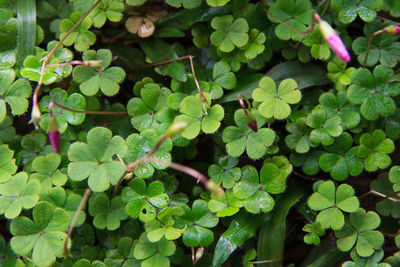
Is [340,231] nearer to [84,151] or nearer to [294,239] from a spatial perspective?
[294,239]

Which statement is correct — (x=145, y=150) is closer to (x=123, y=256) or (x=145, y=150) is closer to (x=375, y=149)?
(x=123, y=256)

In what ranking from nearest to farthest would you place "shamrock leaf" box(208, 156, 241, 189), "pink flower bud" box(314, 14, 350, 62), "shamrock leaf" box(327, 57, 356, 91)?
"pink flower bud" box(314, 14, 350, 62) < "shamrock leaf" box(208, 156, 241, 189) < "shamrock leaf" box(327, 57, 356, 91)

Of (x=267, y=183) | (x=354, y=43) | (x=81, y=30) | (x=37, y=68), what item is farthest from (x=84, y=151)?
(x=354, y=43)

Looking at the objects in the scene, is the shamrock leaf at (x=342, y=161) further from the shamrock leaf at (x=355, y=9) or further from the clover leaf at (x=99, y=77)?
the clover leaf at (x=99, y=77)

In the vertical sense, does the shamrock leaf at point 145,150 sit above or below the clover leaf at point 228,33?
below

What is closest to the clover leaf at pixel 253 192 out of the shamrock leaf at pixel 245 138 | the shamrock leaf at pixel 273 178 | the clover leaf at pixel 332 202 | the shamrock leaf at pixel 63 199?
the shamrock leaf at pixel 273 178

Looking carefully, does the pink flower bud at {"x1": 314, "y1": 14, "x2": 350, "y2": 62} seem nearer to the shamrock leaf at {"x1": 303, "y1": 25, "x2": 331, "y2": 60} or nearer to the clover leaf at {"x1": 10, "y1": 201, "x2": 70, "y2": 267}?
the shamrock leaf at {"x1": 303, "y1": 25, "x2": 331, "y2": 60}

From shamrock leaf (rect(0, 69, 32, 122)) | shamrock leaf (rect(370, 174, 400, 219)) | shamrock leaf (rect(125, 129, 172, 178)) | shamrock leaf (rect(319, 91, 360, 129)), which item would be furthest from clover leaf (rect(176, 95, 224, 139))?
shamrock leaf (rect(370, 174, 400, 219))
